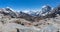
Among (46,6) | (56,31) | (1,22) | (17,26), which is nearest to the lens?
(56,31)

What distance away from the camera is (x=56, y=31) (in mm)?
18594

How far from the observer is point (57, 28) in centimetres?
1917

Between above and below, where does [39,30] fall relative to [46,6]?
below

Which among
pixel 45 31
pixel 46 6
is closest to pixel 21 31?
pixel 45 31

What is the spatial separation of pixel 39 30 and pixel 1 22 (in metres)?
6.40

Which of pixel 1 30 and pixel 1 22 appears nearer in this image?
pixel 1 30

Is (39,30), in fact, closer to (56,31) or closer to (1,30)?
(56,31)

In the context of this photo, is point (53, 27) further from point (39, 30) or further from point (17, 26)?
point (17, 26)

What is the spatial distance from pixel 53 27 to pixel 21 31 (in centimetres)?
422

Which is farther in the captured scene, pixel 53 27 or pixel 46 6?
pixel 46 6

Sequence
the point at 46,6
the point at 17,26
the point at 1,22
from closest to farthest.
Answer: the point at 17,26 < the point at 1,22 < the point at 46,6

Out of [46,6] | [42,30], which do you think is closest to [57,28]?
[42,30]

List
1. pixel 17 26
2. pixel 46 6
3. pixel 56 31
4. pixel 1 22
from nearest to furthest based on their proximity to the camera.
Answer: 1. pixel 56 31
2. pixel 17 26
3. pixel 1 22
4. pixel 46 6

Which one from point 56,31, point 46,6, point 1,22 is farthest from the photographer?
point 46,6
